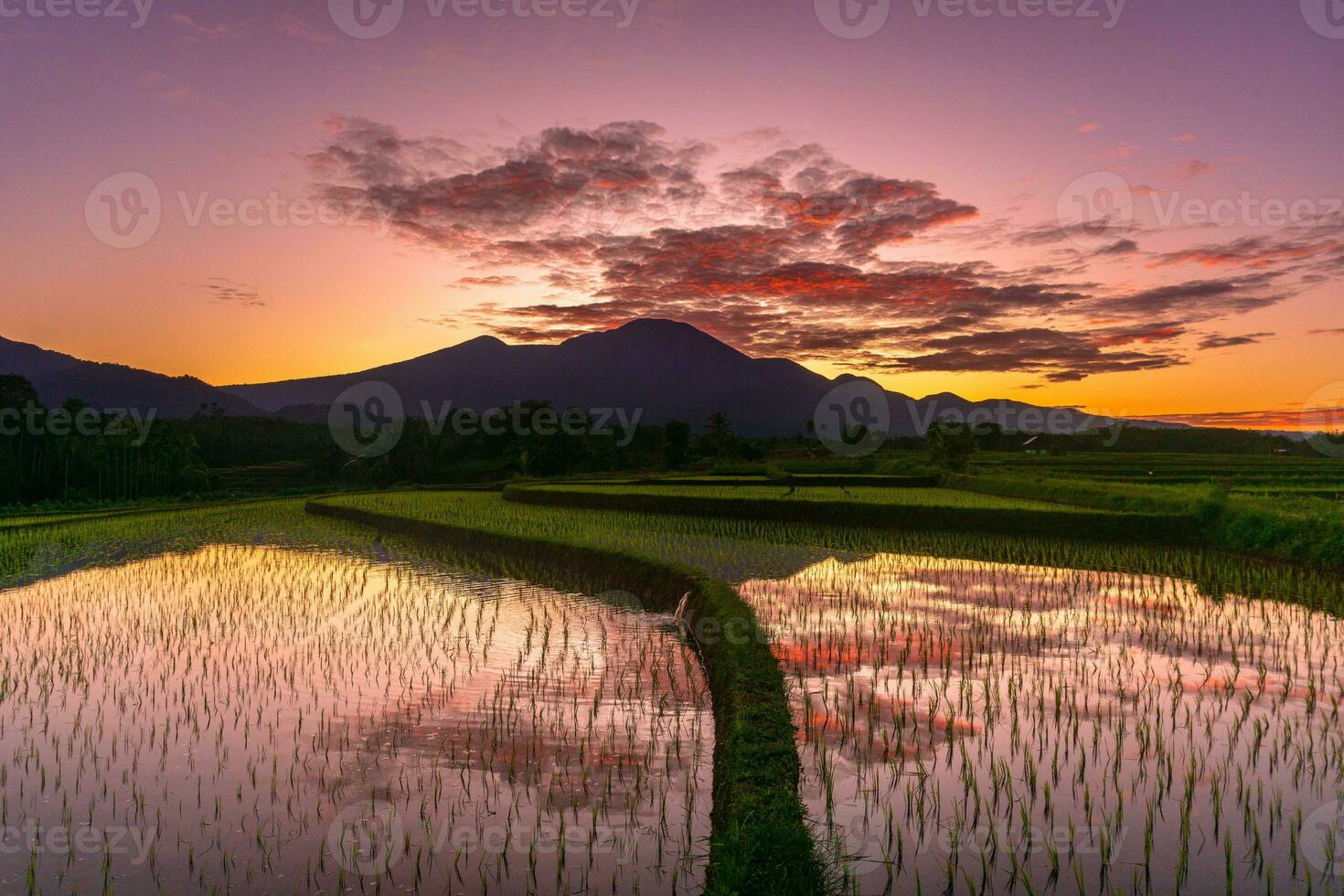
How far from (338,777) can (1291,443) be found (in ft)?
321

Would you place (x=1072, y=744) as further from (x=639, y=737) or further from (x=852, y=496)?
(x=852, y=496)

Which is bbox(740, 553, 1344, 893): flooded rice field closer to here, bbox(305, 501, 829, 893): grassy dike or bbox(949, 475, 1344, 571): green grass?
bbox(305, 501, 829, 893): grassy dike

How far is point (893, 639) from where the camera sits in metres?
10.4

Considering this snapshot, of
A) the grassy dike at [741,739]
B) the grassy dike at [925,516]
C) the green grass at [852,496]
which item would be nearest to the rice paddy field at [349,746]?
the grassy dike at [741,739]

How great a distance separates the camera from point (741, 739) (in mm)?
6156

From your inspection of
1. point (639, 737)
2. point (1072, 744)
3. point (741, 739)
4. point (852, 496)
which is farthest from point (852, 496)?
point (741, 739)

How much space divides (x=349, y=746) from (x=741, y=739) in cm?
363

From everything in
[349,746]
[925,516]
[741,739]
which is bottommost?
[349,746]

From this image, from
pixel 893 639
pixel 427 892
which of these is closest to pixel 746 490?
pixel 893 639

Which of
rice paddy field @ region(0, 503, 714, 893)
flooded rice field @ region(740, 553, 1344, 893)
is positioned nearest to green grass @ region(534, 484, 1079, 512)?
flooded rice field @ region(740, 553, 1344, 893)

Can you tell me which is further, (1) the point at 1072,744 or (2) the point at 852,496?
(2) the point at 852,496

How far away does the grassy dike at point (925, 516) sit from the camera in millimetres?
20141

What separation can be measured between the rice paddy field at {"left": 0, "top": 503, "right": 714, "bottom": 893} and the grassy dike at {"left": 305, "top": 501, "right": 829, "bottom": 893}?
338mm

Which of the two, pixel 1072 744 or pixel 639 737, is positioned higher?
pixel 1072 744
